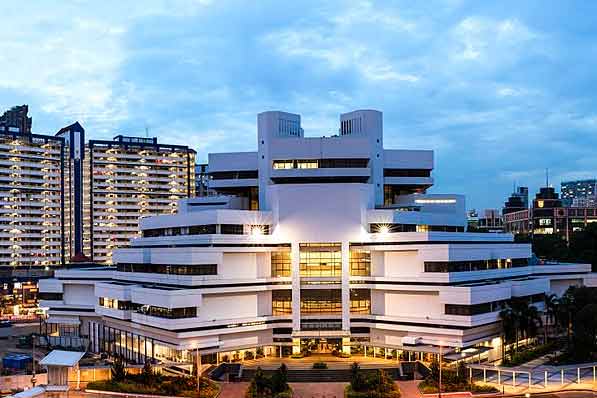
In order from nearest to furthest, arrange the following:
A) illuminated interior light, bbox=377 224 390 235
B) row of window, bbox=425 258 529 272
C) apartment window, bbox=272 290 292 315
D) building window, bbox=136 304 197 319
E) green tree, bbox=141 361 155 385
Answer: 1. green tree, bbox=141 361 155 385
2. building window, bbox=136 304 197 319
3. row of window, bbox=425 258 529 272
4. apartment window, bbox=272 290 292 315
5. illuminated interior light, bbox=377 224 390 235

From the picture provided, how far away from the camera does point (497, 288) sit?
259ft

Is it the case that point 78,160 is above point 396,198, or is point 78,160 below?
above

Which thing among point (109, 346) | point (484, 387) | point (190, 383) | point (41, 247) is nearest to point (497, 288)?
point (484, 387)

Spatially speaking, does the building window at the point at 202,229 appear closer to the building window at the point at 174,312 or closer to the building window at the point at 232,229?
the building window at the point at 232,229

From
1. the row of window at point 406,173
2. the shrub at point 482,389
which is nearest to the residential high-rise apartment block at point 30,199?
the row of window at point 406,173

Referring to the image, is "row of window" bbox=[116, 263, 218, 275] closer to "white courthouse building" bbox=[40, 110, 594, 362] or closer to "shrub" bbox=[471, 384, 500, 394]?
"white courthouse building" bbox=[40, 110, 594, 362]

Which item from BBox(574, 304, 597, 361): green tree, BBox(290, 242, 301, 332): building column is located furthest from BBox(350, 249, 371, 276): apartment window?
BBox(574, 304, 597, 361): green tree

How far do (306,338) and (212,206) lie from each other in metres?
29.7

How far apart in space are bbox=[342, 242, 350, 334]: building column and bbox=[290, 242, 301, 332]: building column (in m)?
5.63

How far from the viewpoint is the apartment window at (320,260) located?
273 ft

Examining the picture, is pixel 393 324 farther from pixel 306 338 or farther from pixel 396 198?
pixel 396 198

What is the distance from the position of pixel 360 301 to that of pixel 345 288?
3206 millimetres

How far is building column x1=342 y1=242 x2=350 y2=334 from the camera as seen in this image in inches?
3194

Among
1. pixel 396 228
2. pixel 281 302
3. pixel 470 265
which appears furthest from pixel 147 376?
pixel 470 265
